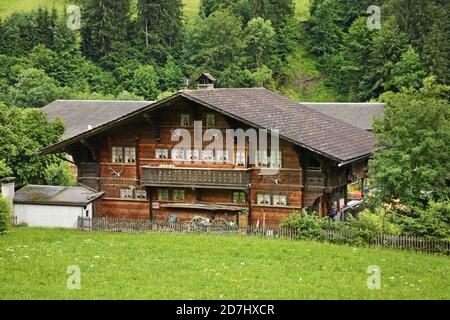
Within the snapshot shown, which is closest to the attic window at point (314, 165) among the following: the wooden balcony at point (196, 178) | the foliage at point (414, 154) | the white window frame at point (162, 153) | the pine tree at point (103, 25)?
the foliage at point (414, 154)

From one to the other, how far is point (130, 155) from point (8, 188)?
23.3 ft

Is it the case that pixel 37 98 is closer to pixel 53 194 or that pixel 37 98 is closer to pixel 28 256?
pixel 53 194

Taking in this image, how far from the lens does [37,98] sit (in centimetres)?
9175

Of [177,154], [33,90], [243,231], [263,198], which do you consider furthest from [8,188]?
[33,90]

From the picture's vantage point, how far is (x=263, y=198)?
140 ft

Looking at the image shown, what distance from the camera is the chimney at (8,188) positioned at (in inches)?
1641

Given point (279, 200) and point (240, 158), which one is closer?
point (279, 200)

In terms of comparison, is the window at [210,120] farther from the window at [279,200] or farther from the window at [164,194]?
the window at [279,200]

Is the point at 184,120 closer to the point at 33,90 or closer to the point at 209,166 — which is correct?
the point at 209,166

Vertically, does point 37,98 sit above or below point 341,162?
above

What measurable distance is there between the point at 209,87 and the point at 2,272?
961 inches

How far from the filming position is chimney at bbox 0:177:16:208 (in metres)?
41.7

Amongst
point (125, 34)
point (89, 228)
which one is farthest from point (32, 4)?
point (89, 228)

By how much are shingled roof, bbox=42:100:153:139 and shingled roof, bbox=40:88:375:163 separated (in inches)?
959
